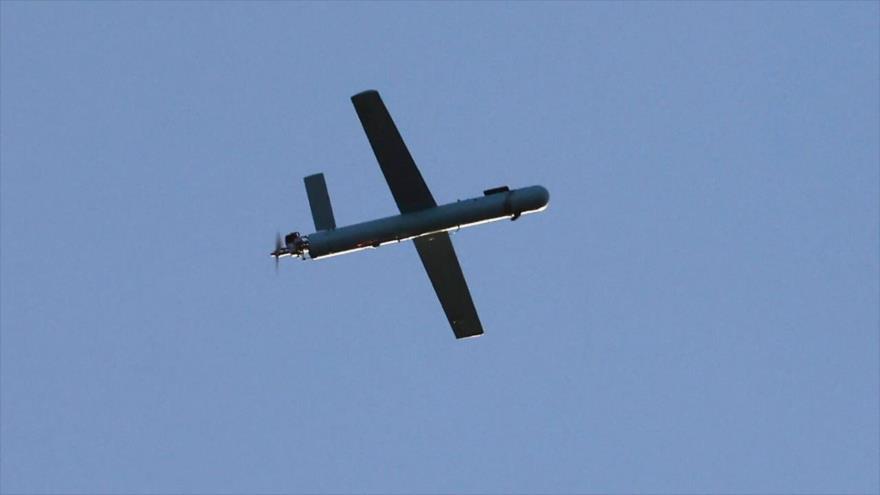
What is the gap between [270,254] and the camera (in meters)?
59.5

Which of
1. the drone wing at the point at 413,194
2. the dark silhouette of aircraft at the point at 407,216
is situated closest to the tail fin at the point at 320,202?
the dark silhouette of aircraft at the point at 407,216

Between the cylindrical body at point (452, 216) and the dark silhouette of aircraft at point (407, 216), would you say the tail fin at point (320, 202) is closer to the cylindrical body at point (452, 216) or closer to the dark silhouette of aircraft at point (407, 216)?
the dark silhouette of aircraft at point (407, 216)

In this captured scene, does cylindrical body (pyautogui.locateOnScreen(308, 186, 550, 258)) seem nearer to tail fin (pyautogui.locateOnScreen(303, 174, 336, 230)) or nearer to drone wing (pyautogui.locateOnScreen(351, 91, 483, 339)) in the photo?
drone wing (pyautogui.locateOnScreen(351, 91, 483, 339))

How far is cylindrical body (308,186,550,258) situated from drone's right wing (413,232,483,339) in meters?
0.81

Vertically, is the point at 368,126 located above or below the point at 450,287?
above

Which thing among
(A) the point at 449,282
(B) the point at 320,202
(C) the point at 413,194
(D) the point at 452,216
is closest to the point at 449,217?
(D) the point at 452,216

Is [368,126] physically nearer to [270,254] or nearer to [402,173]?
[402,173]

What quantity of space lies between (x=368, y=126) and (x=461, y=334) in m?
9.27

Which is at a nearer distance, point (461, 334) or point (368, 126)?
point (368, 126)

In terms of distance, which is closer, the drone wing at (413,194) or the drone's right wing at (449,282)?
the drone wing at (413,194)

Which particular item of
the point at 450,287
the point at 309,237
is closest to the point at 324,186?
the point at 309,237

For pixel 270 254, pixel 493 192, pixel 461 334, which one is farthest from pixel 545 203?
pixel 270 254

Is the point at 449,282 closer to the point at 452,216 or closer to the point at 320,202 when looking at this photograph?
the point at 452,216

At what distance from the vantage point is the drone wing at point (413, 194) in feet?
186
